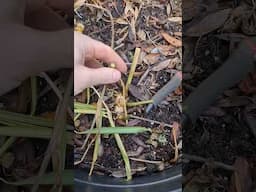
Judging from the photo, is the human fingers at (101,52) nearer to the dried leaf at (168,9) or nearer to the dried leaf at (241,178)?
the dried leaf at (168,9)

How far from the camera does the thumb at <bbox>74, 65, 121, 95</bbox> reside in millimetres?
1068

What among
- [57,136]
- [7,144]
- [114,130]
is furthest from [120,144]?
[7,144]

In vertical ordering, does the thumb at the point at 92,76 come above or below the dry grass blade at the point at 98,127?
above

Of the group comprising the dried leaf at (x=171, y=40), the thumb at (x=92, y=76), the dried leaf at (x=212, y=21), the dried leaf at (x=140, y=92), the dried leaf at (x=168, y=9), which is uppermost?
the dried leaf at (x=168, y=9)

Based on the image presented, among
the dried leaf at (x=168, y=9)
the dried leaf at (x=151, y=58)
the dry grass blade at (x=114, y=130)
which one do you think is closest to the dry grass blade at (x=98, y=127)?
the dry grass blade at (x=114, y=130)

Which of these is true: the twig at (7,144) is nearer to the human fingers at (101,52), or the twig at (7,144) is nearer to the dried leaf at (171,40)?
the human fingers at (101,52)

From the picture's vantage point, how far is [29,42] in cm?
109

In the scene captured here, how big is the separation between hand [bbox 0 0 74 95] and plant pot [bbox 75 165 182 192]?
0.80ft

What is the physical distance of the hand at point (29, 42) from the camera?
1078 millimetres

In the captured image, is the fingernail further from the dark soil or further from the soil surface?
the dark soil

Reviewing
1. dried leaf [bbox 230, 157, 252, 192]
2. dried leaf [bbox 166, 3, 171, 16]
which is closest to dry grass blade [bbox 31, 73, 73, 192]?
dried leaf [bbox 166, 3, 171, 16]

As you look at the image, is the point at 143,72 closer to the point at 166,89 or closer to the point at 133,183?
the point at 166,89

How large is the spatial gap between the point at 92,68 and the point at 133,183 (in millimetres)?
266

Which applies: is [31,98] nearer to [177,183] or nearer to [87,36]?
[87,36]
